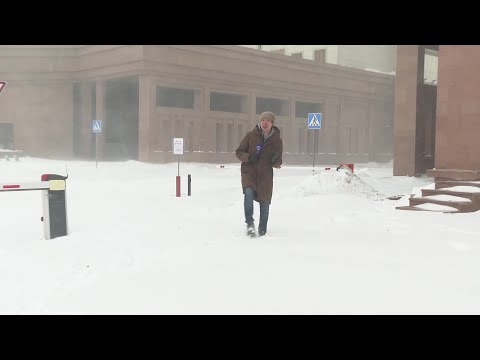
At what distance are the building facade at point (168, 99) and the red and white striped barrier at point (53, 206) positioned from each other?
25.1m

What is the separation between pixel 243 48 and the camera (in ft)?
124

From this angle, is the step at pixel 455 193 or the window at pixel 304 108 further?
the window at pixel 304 108

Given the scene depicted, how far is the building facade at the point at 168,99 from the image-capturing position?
113 feet

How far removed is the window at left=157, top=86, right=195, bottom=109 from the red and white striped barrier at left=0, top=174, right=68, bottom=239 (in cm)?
2682

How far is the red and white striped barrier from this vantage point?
8.67 metres

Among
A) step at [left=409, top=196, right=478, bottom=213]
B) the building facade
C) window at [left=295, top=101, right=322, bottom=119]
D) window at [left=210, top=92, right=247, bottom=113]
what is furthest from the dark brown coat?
window at [left=295, top=101, right=322, bottom=119]

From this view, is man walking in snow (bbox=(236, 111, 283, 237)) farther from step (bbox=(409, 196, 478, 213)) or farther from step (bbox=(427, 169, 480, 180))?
step (bbox=(427, 169, 480, 180))

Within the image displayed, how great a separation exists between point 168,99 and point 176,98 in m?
0.55

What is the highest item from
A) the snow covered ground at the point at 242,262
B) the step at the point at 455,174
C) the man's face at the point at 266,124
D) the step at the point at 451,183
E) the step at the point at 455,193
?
the man's face at the point at 266,124

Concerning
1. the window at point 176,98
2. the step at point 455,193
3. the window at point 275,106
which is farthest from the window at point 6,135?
the step at point 455,193

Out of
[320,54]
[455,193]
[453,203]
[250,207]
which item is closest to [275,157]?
[250,207]

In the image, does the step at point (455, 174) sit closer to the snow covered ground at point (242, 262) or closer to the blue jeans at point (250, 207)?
the snow covered ground at point (242, 262)
